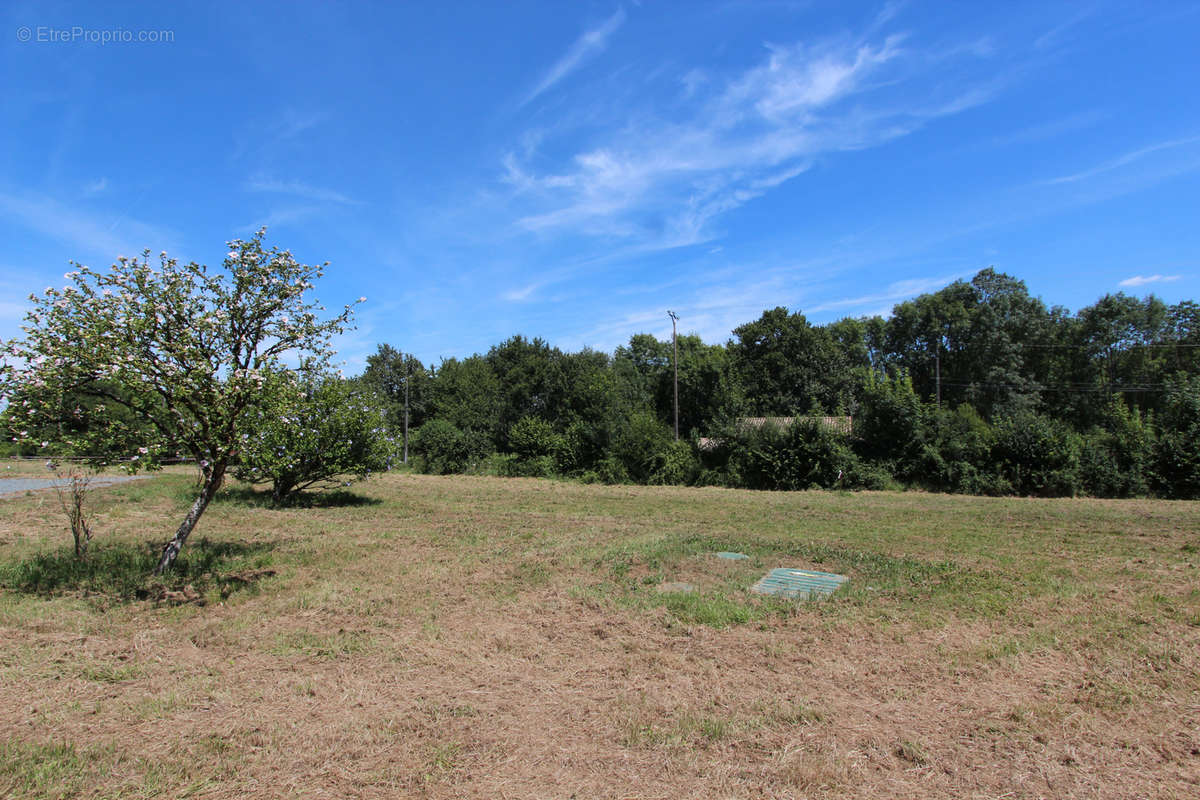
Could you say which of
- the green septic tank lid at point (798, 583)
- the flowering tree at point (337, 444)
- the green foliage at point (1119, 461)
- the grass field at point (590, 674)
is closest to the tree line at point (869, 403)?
the green foliage at point (1119, 461)

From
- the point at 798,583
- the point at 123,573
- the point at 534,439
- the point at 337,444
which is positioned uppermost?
the point at 337,444

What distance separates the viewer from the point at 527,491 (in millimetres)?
20531

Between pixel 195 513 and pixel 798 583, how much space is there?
673 centimetres

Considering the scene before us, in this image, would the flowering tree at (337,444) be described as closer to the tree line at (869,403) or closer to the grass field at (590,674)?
the tree line at (869,403)

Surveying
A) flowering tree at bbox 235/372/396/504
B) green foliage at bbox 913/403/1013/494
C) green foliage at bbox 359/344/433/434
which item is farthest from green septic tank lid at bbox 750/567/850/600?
green foliage at bbox 359/344/433/434

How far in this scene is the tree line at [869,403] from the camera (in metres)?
19.4

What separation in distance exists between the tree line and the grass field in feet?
37.8

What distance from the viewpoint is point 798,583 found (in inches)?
271

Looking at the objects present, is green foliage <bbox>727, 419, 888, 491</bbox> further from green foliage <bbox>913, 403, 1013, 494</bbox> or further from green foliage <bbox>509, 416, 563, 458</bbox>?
green foliage <bbox>509, 416, 563, 458</bbox>

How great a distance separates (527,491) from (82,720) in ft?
55.8

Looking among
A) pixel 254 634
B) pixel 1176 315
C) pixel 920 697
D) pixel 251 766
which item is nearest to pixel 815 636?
pixel 920 697

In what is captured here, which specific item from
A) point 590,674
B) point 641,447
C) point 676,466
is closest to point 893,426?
point 676,466

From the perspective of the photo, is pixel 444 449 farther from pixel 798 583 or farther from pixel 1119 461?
pixel 1119 461

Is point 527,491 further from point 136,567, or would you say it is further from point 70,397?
point 70,397
